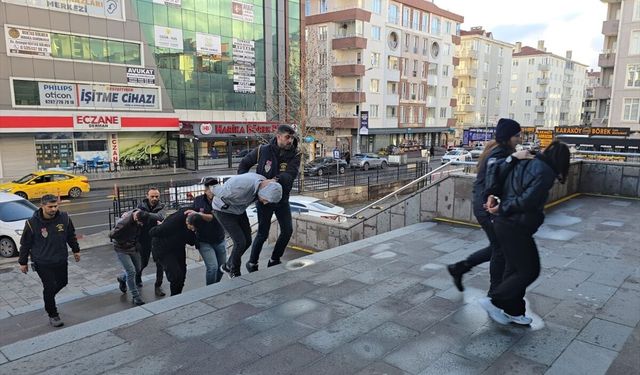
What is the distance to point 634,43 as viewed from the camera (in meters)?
36.4

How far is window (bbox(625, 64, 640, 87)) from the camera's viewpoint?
119 feet

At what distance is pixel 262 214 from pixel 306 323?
1803mm

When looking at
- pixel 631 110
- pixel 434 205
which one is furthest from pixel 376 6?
pixel 434 205

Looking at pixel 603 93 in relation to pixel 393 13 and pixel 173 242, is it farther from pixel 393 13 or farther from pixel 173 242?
pixel 173 242

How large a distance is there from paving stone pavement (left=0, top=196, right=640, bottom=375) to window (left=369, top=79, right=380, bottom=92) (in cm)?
4561

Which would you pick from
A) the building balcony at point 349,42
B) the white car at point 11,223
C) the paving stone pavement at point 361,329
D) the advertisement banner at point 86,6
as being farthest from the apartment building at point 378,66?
the paving stone pavement at point 361,329

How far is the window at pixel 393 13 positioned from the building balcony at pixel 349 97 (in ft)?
32.8

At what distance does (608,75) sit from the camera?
1649 inches

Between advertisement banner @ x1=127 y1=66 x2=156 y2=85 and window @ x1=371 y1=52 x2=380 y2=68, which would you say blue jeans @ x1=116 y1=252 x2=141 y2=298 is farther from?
window @ x1=371 y1=52 x2=380 y2=68

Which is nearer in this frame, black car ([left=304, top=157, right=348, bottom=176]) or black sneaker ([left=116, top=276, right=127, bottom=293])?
black sneaker ([left=116, top=276, right=127, bottom=293])

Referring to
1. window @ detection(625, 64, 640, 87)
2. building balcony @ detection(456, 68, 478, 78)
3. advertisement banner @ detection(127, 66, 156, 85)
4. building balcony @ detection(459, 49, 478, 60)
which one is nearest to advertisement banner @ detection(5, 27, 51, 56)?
advertisement banner @ detection(127, 66, 156, 85)

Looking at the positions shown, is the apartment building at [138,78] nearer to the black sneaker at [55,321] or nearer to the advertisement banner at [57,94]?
the advertisement banner at [57,94]

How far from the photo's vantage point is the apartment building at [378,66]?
4781 cm

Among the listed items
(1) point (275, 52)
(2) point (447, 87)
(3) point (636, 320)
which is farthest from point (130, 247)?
(2) point (447, 87)
